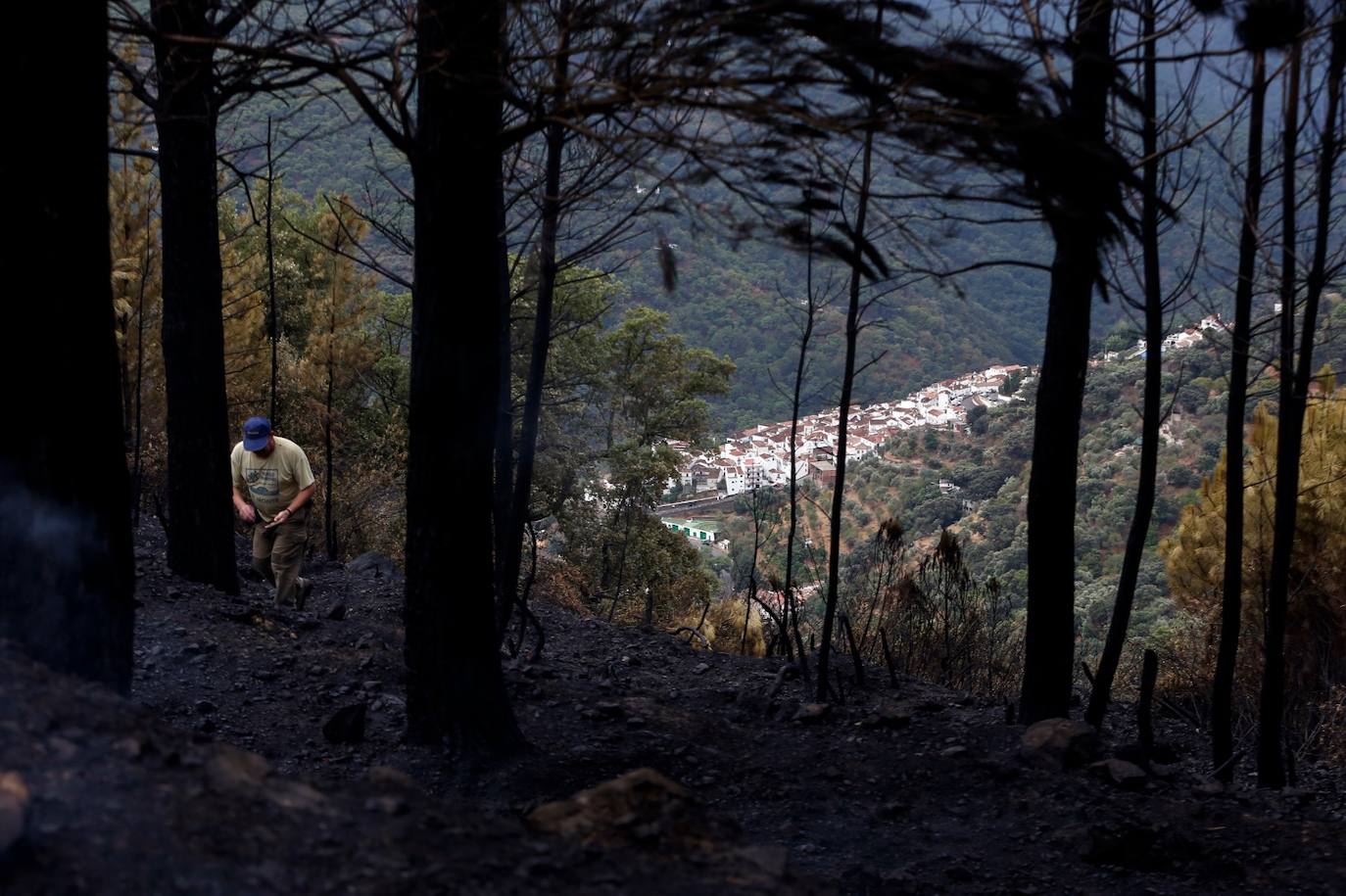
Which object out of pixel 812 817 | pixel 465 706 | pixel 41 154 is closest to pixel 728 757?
pixel 812 817

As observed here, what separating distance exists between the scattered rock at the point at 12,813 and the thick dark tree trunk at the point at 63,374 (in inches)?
45.2

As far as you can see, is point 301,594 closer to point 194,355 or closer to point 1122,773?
point 194,355

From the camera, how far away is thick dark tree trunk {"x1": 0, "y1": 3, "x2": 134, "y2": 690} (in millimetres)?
3404

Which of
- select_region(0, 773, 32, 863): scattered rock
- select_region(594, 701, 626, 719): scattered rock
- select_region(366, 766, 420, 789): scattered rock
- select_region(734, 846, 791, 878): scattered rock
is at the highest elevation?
select_region(0, 773, 32, 863): scattered rock

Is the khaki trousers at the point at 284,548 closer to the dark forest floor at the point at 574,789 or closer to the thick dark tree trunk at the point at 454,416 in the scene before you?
the dark forest floor at the point at 574,789

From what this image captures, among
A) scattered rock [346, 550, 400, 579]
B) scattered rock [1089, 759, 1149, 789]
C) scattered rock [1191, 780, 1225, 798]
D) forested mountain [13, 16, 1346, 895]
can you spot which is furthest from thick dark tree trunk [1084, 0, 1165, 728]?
scattered rock [346, 550, 400, 579]

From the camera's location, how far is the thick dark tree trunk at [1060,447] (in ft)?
19.5

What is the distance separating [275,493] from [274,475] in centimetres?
14

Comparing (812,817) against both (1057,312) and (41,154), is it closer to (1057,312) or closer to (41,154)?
(1057,312)

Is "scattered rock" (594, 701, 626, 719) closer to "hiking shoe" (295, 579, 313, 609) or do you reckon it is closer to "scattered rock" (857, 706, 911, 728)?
"scattered rock" (857, 706, 911, 728)

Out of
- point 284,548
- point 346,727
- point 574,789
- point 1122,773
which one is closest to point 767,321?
point 284,548

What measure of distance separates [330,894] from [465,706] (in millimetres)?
2405

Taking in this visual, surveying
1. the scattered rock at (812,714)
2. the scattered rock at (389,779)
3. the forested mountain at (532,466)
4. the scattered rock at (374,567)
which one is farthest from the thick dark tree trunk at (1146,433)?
the scattered rock at (374,567)

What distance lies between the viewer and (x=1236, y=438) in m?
6.77
